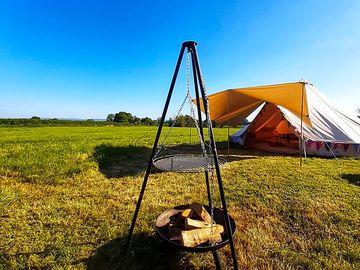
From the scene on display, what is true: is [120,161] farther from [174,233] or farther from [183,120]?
[174,233]

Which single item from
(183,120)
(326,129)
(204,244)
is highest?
(183,120)

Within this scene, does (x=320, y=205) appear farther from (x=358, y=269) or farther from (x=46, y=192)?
(x=46, y=192)

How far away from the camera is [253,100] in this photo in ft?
26.3

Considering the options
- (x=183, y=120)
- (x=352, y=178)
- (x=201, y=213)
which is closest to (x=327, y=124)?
(x=352, y=178)

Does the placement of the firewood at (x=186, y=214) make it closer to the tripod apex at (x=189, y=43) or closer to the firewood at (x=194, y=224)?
the firewood at (x=194, y=224)

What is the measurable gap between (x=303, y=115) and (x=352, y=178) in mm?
2430

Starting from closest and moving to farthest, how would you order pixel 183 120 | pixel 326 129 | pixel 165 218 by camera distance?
pixel 165 218 < pixel 326 129 < pixel 183 120

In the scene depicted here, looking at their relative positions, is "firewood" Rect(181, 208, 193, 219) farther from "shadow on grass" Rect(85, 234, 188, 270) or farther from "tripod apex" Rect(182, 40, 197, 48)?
"tripod apex" Rect(182, 40, 197, 48)

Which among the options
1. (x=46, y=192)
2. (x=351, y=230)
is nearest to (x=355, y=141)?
(x=351, y=230)

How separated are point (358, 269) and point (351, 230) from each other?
2.75 ft

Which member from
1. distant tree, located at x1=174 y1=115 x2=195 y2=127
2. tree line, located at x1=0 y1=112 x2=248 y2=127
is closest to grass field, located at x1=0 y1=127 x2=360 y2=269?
distant tree, located at x1=174 y1=115 x2=195 y2=127

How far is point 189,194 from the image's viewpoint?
4.21m

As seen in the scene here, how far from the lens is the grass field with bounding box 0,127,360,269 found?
8.08 ft

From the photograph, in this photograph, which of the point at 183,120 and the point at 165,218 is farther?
the point at 183,120
